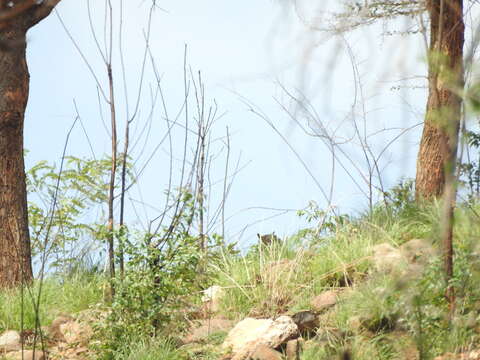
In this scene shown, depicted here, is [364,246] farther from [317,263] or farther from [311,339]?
[311,339]

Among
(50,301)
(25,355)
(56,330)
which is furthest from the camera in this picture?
(50,301)

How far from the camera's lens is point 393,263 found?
451 cm

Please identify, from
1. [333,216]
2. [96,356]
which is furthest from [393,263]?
[96,356]

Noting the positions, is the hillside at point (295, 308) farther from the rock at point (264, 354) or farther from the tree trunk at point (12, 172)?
the tree trunk at point (12, 172)

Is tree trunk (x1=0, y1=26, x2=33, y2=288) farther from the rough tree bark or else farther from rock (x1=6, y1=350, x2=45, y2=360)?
rock (x1=6, y1=350, x2=45, y2=360)

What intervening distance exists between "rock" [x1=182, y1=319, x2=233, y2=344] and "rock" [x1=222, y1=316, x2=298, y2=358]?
0.83 ft

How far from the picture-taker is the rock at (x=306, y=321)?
414 centimetres

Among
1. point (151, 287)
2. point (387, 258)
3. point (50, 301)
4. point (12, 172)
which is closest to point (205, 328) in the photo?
point (151, 287)

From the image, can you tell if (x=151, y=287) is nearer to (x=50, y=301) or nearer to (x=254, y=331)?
(x=254, y=331)

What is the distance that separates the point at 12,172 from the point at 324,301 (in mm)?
3789

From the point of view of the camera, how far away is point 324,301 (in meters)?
4.42

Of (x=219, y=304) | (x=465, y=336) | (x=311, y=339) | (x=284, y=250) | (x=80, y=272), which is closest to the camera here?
(x=465, y=336)

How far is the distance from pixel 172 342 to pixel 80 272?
2332 mm

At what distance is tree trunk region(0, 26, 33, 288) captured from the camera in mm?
6488
